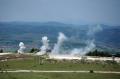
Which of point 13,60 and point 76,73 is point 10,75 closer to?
point 76,73

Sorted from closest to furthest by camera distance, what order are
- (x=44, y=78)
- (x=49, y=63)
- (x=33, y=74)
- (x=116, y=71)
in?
(x=44, y=78)
(x=33, y=74)
(x=116, y=71)
(x=49, y=63)

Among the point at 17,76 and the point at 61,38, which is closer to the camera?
the point at 17,76

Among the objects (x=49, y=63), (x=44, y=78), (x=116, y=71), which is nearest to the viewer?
(x=44, y=78)

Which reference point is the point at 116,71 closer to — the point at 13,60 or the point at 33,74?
the point at 33,74

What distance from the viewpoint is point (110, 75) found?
76125 millimetres

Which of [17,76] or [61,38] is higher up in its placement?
[61,38]

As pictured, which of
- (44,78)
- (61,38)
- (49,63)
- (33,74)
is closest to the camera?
(44,78)

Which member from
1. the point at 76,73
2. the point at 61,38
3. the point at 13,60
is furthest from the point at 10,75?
→ the point at 61,38

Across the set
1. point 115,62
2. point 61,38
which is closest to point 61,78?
point 115,62

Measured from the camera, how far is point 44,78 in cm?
6988

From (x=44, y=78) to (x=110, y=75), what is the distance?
15.8 m

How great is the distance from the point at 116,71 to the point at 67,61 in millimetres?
24569

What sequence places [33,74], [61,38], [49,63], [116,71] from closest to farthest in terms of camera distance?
[33,74] → [116,71] → [49,63] → [61,38]

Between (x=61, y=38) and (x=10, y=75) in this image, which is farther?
(x=61, y=38)
